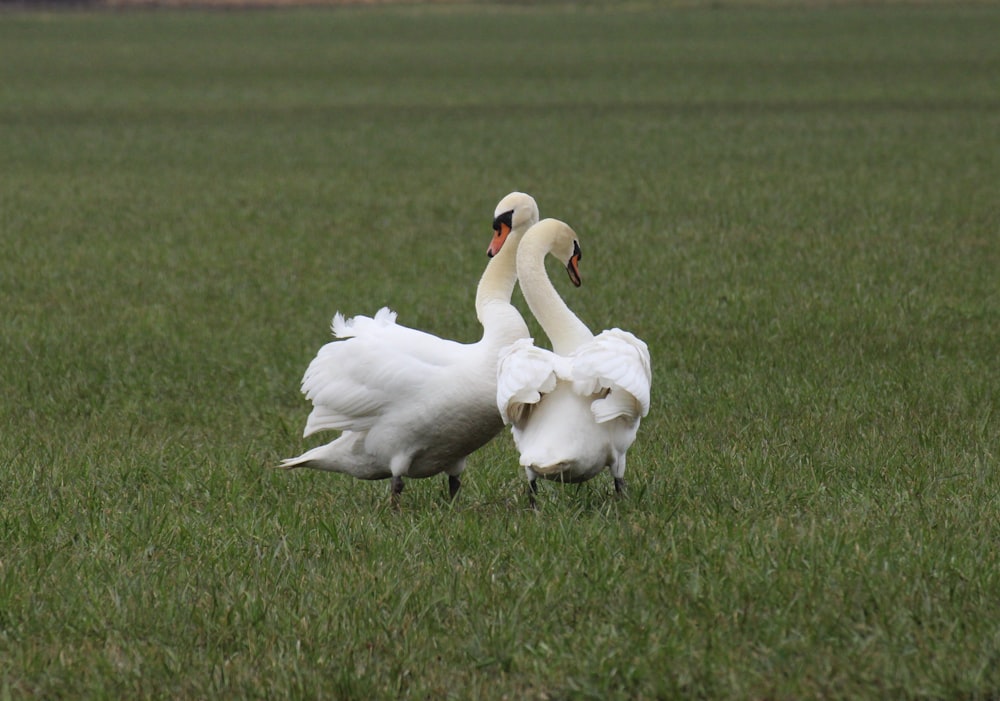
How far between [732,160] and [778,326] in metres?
15.6

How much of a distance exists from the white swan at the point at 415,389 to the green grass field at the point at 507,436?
0.88 feet

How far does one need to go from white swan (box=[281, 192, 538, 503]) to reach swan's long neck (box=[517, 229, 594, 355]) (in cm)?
12

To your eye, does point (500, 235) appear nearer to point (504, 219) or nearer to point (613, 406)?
point (504, 219)

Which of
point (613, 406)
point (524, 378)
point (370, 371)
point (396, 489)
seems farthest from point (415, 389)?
point (613, 406)

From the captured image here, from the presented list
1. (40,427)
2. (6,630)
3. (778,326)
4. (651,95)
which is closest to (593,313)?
(778,326)

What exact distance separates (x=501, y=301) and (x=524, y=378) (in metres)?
1.09

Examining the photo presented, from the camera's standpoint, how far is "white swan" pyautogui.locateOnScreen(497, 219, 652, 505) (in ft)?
19.0

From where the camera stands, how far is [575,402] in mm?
5941

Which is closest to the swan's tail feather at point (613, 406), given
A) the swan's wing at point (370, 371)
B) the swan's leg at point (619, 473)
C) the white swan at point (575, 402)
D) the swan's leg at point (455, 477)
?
the white swan at point (575, 402)

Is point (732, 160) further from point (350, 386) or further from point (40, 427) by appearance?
point (350, 386)

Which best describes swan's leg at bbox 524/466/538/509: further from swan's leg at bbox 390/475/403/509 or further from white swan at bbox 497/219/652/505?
swan's leg at bbox 390/475/403/509

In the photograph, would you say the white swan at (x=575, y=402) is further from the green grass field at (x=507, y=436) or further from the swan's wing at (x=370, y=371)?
the swan's wing at (x=370, y=371)

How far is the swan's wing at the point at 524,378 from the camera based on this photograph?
18.9ft

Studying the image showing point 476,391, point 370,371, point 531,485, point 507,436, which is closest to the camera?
point 531,485
